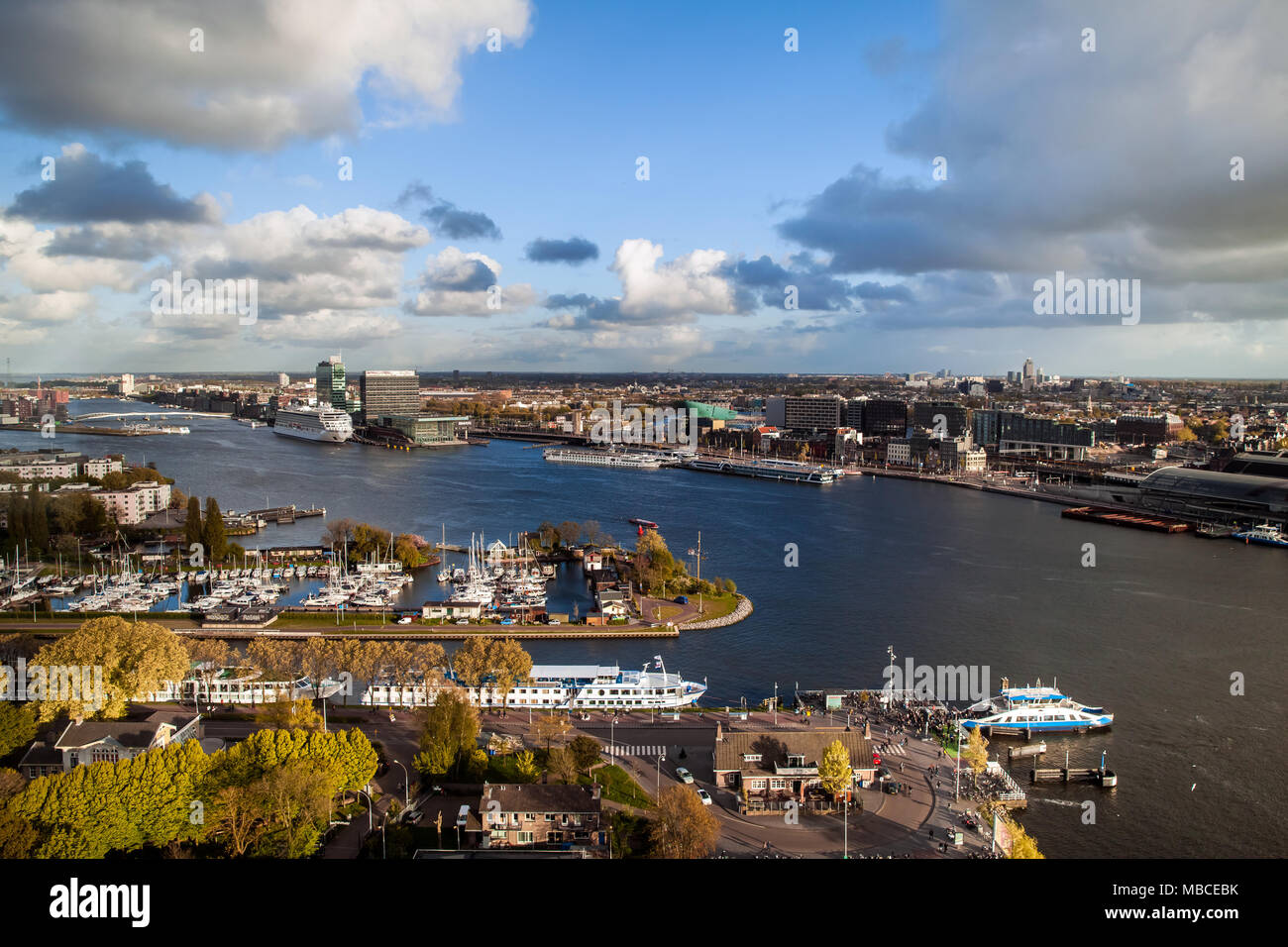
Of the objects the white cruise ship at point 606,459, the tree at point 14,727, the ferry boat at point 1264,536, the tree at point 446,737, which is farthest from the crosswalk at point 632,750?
the white cruise ship at point 606,459

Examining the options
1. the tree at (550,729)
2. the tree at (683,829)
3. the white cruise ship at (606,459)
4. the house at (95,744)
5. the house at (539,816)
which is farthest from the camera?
the white cruise ship at (606,459)

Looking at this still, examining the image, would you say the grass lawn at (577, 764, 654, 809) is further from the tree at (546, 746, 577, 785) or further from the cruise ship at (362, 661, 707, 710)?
the cruise ship at (362, 661, 707, 710)

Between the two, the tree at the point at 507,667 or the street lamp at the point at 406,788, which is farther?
the tree at the point at 507,667

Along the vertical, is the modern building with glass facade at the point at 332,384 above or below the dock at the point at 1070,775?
above

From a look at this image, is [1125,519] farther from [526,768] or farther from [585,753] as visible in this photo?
[526,768]

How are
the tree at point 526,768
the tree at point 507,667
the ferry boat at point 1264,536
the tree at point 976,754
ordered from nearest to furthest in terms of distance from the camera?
the tree at point 526,768, the tree at point 976,754, the tree at point 507,667, the ferry boat at point 1264,536

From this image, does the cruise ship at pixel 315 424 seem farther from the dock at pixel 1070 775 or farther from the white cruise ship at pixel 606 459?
the dock at pixel 1070 775
